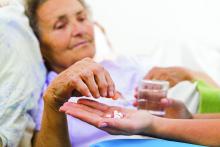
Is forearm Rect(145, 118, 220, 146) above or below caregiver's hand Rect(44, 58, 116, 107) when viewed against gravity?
below

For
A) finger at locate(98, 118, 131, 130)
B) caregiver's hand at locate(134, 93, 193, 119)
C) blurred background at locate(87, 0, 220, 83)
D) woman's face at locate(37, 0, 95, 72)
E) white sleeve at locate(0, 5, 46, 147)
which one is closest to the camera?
finger at locate(98, 118, 131, 130)

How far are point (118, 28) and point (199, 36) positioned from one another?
0.49m

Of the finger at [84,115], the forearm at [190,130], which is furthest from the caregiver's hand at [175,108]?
the finger at [84,115]

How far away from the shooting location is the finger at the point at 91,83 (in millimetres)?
985

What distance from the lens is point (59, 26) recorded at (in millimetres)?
1526

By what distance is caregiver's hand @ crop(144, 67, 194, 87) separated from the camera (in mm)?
1671

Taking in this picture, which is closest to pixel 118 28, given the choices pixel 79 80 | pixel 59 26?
pixel 59 26

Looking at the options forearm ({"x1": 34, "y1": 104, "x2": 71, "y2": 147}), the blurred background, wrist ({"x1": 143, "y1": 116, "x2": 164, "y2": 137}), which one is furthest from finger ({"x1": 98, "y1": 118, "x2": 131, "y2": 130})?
the blurred background

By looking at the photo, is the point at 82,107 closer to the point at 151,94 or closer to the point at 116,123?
the point at 116,123

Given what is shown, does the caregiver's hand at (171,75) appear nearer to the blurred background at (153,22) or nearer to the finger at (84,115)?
the blurred background at (153,22)

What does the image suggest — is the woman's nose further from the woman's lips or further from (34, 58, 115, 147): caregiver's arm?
(34, 58, 115, 147): caregiver's arm

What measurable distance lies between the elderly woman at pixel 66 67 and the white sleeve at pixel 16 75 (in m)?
0.06

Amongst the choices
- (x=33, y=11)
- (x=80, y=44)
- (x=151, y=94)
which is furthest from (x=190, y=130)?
(x=33, y=11)

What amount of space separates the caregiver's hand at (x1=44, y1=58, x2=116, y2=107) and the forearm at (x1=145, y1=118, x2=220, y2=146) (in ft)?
0.48
